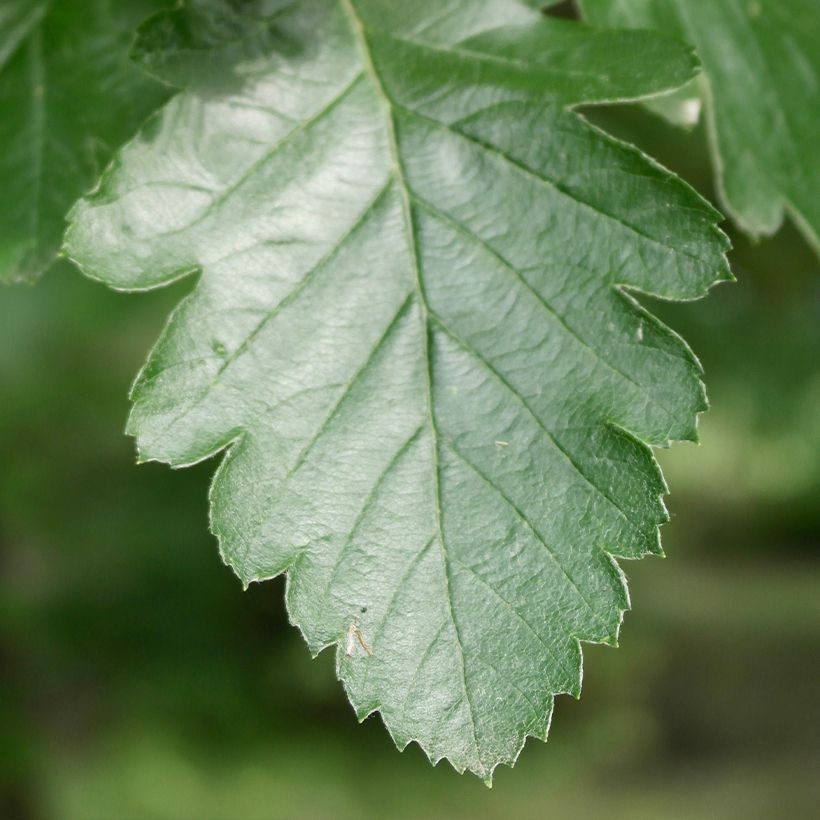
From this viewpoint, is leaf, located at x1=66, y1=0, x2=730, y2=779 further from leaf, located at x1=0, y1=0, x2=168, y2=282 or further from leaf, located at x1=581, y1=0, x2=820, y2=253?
leaf, located at x1=581, y1=0, x2=820, y2=253

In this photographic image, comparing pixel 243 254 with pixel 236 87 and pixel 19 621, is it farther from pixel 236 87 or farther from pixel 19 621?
pixel 19 621

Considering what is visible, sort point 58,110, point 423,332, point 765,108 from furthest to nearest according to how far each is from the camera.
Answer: point 765,108
point 58,110
point 423,332

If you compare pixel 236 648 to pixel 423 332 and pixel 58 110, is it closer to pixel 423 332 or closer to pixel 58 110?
pixel 58 110

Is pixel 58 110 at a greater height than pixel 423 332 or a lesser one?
greater

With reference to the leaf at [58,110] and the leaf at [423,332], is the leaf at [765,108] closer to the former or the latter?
the leaf at [423,332]

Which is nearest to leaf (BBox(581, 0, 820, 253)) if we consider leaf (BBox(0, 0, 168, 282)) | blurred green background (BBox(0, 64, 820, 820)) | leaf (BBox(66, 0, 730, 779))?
leaf (BBox(66, 0, 730, 779))

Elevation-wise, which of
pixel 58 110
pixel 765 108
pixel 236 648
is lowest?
pixel 236 648

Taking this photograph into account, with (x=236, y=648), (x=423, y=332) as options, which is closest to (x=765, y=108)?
(x=423, y=332)

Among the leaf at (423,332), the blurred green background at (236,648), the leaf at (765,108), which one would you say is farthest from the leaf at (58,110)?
the blurred green background at (236,648)
